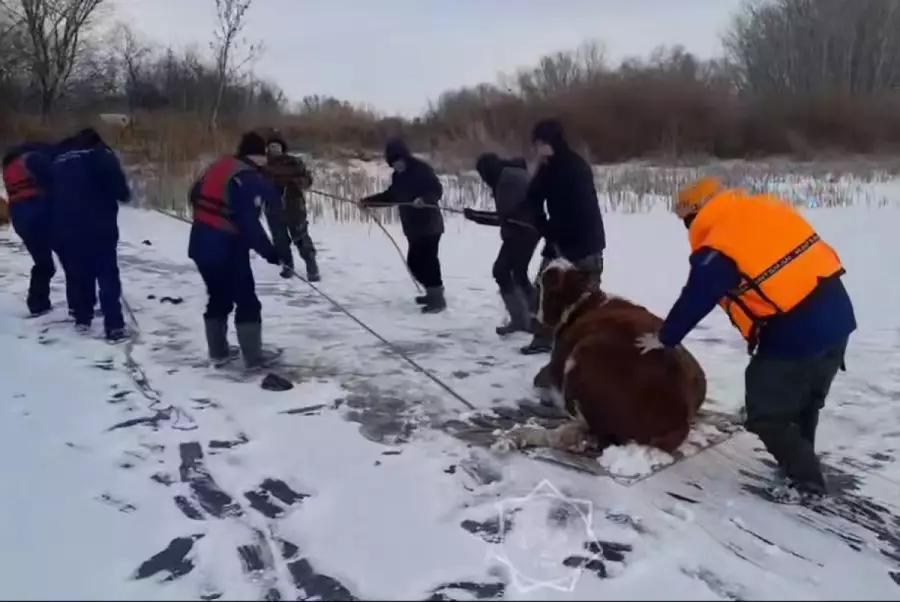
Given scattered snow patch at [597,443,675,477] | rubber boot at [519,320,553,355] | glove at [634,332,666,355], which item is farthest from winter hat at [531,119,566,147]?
scattered snow patch at [597,443,675,477]

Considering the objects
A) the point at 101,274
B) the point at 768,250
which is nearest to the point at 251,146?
the point at 101,274

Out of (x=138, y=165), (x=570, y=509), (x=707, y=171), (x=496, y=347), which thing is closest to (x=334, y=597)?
(x=570, y=509)

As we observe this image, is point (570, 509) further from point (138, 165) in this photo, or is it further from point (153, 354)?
point (138, 165)

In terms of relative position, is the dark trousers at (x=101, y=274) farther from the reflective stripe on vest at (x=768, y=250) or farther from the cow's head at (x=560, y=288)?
the reflective stripe on vest at (x=768, y=250)

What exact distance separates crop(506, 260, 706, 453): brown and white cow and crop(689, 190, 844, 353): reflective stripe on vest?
67 cm

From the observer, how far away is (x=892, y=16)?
117 feet

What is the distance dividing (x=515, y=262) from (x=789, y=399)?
3306 mm

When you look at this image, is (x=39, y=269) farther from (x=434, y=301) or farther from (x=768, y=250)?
(x=768, y=250)

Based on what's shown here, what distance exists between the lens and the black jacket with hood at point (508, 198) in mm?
6539

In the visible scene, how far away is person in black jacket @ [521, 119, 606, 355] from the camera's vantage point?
5785 millimetres

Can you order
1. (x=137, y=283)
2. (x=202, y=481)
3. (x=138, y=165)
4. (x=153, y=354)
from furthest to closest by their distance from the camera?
(x=138, y=165) < (x=137, y=283) < (x=153, y=354) < (x=202, y=481)

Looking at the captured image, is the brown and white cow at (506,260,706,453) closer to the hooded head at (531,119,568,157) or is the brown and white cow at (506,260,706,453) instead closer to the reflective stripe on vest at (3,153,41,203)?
the hooded head at (531,119,568,157)

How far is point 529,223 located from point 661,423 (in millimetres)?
2771

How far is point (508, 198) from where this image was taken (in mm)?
6715
